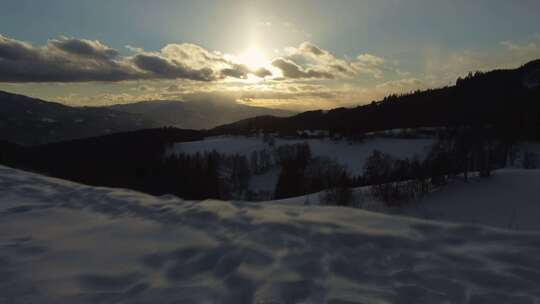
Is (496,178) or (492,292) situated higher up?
(492,292)

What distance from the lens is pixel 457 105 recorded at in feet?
513

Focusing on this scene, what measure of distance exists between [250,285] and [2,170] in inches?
510

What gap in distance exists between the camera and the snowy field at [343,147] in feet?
417

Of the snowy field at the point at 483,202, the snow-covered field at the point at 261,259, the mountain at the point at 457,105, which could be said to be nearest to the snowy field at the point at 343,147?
the mountain at the point at 457,105

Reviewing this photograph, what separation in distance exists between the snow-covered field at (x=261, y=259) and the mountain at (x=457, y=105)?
14167cm

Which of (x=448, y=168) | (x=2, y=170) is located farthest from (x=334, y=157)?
(x=2, y=170)

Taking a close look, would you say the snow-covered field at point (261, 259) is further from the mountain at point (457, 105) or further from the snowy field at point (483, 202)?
the mountain at point (457, 105)

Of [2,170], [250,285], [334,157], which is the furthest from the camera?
[334,157]

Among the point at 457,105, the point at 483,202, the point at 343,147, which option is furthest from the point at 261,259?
the point at 457,105

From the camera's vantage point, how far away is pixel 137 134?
550 ft

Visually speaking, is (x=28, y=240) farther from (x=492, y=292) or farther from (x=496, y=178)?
(x=496, y=178)

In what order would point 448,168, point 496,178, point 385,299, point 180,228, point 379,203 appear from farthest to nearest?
point 448,168 → point 496,178 → point 379,203 → point 180,228 → point 385,299

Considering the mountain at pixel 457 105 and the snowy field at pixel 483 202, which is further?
the mountain at pixel 457 105

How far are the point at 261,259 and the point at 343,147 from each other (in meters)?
145
